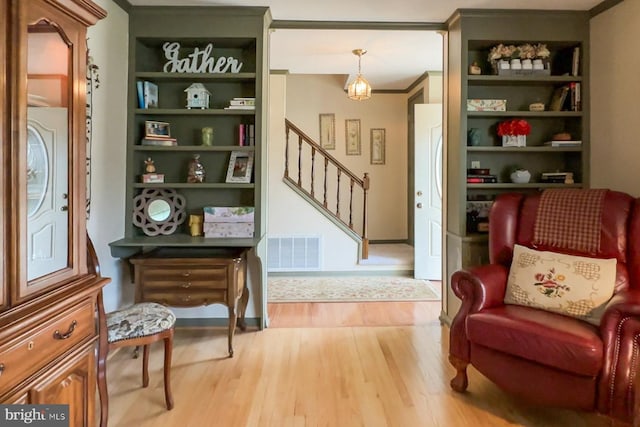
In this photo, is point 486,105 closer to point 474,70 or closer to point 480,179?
point 474,70

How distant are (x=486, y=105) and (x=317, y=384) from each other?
8.09 feet

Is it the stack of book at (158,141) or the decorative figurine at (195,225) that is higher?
the stack of book at (158,141)

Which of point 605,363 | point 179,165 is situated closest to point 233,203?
point 179,165

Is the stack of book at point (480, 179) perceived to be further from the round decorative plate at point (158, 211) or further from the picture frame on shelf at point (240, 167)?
the round decorative plate at point (158, 211)

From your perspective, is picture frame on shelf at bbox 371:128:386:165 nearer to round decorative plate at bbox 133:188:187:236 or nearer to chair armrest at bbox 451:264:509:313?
round decorative plate at bbox 133:188:187:236

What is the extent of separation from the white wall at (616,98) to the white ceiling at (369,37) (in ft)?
0.84

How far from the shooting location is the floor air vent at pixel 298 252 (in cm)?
514

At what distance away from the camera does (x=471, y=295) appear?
229 centimetres

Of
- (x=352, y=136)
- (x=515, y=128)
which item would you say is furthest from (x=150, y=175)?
(x=352, y=136)

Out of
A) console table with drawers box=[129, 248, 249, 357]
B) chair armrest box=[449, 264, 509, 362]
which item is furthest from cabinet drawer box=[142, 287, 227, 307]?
chair armrest box=[449, 264, 509, 362]

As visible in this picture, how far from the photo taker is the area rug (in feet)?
13.8

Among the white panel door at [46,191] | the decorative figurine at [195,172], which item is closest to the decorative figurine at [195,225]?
the decorative figurine at [195,172]

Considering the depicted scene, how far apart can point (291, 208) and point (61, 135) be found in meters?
3.68

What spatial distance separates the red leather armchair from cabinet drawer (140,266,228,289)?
1.54 meters
